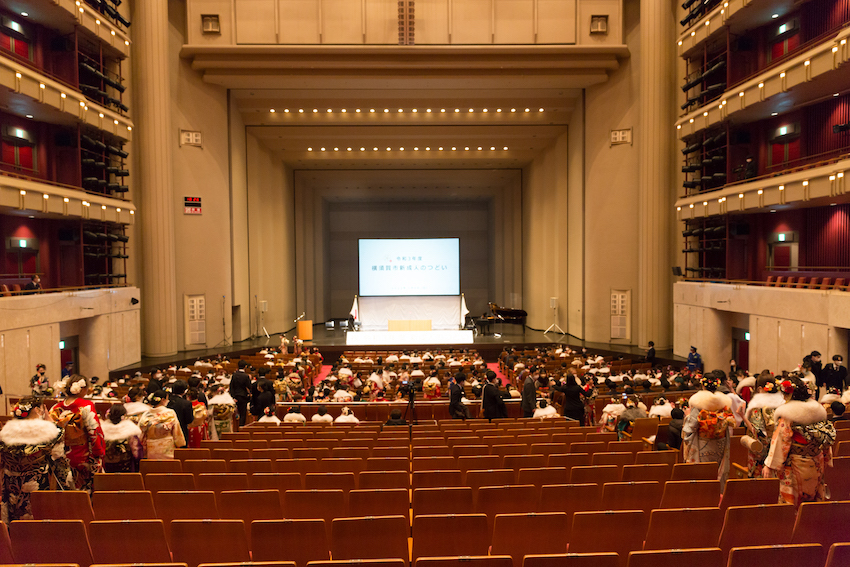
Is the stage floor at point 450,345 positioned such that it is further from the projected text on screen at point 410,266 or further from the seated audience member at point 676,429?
the seated audience member at point 676,429

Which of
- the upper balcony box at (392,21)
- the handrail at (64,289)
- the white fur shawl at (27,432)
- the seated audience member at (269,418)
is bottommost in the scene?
the seated audience member at (269,418)

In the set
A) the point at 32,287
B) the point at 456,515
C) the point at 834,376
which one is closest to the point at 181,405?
the point at 456,515

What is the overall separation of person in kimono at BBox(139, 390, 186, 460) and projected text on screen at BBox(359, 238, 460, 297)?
1056 inches

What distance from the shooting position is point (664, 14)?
2041 centimetres

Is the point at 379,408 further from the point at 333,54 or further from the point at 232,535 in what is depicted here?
the point at 333,54

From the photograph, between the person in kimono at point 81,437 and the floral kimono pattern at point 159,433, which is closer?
the person in kimono at point 81,437

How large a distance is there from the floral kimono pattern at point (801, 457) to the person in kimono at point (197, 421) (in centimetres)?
680

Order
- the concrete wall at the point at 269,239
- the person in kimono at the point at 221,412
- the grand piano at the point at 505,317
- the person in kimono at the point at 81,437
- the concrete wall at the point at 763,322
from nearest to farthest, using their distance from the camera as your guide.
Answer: the person in kimono at the point at 81,437 → the person in kimono at the point at 221,412 → the concrete wall at the point at 763,322 → the concrete wall at the point at 269,239 → the grand piano at the point at 505,317

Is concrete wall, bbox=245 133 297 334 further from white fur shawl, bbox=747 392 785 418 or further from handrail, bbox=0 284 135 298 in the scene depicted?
white fur shawl, bbox=747 392 785 418

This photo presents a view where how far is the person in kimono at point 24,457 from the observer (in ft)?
15.5

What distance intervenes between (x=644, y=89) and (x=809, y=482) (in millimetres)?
19056

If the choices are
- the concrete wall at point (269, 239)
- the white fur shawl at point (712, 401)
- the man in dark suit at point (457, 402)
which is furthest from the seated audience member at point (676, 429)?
the concrete wall at point (269, 239)

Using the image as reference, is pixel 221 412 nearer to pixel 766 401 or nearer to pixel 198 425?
pixel 198 425

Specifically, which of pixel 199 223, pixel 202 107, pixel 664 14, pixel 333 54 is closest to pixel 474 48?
pixel 333 54
